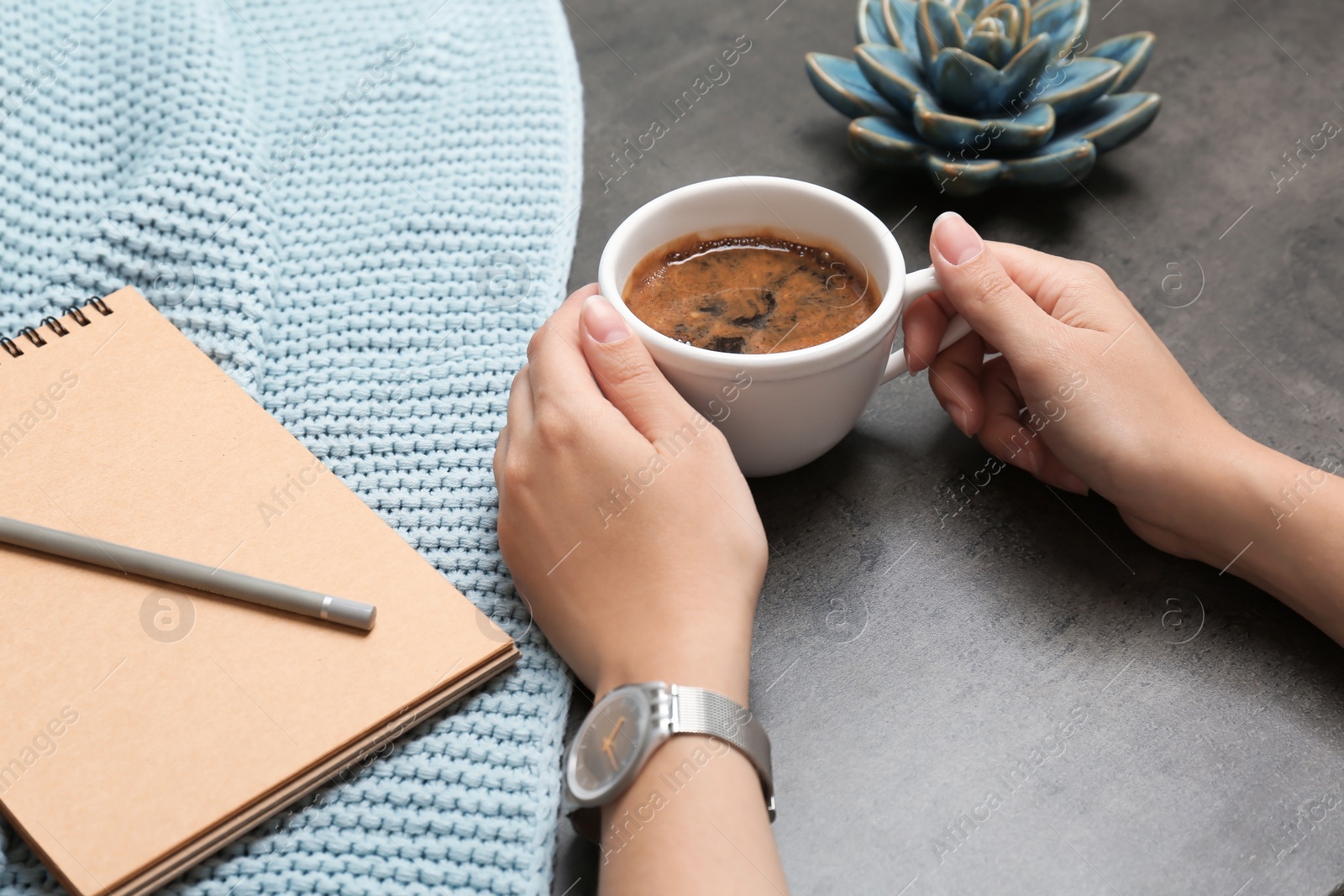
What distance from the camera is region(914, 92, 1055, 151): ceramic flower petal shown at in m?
0.80

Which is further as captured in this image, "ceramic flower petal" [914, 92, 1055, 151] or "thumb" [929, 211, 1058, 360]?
"ceramic flower petal" [914, 92, 1055, 151]

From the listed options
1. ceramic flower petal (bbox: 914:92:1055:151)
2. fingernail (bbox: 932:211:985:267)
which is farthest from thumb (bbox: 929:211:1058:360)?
ceramic flower petal (bbox: 914:92:1055:151)

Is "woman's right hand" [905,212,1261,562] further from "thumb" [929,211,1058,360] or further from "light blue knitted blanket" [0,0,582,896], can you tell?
"light blue knitted blanket" [0,0,582,896]

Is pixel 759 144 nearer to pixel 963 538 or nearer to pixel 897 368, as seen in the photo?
pixel 897 368

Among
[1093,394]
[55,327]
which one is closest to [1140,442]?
[1093,394]

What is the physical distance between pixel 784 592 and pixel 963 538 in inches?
5.1

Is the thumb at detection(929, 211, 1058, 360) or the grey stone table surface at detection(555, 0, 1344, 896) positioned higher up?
the thumb at detection(929, 211, 1058, 360)

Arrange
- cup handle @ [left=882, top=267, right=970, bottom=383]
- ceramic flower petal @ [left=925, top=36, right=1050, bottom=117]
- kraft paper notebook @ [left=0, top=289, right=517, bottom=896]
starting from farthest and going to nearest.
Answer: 1. ceramic flower petal @ [left=925, top=36, right=1050, bottom=117]
2. cup handle @ [left=882, top=267, right=970, bottom=383]
3. kraft paper notebook @ [left=0, top=289, right=517, bottom=896]

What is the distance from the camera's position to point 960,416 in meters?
0.69

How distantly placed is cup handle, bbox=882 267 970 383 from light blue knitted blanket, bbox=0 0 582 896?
0.27 metres

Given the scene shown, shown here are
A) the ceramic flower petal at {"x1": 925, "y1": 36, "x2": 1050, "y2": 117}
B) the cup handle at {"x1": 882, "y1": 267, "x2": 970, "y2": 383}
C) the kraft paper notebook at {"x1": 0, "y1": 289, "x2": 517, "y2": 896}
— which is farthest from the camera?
the ceramic flower petal at {"x1": 925, "y1": 36, "x2": 1050, "y2": 117}

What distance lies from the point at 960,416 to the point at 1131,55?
0.40 m

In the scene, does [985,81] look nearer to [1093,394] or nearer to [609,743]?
[1093,394]

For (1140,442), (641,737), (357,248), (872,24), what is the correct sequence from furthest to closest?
1. (872,24)
2. (357,248)
3. (1140,442)
4. (641,737)
